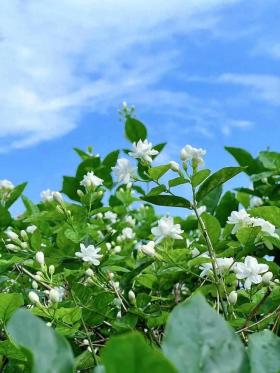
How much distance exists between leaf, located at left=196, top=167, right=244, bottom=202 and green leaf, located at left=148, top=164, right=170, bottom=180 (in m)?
0.12

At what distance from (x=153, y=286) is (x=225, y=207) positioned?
94 cm

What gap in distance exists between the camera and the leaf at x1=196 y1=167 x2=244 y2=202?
182cm

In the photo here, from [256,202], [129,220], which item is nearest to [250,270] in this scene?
[256,202]

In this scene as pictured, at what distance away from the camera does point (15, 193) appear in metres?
3.06

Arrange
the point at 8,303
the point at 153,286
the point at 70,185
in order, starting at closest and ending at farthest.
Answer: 1. the point at 8,303
2. the point at 153,286
3. the point at 70,185

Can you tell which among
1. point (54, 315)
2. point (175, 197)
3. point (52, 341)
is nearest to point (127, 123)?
point (175, 197)

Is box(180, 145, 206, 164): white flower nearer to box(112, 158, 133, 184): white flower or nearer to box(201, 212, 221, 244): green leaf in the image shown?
box(201, 212, 221, 244): green leaf

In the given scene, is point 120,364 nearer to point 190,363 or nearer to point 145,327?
point 190,363

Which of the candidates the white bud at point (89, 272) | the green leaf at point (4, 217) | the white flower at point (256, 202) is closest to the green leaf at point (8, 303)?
the white bud at point (89, 272)

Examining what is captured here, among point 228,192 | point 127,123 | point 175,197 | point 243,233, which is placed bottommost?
point 243,233

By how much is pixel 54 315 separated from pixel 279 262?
46.1 inches

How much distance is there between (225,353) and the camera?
25.0 inches

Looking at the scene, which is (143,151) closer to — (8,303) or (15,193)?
(8,303)

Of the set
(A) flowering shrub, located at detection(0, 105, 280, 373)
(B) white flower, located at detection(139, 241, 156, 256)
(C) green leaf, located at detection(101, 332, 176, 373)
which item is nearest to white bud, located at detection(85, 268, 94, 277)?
(A) flowering shrub, located at detection(0, 105, 280, 373)
